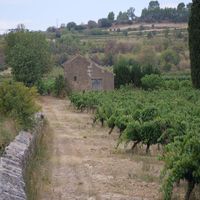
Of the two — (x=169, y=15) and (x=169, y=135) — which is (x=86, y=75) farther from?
(x=169, y=15)

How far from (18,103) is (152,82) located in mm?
36042

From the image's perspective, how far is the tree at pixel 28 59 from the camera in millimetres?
59812

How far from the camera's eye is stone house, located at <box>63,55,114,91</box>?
201 ft

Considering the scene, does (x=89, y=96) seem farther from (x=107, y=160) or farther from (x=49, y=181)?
(x=49, y=181)

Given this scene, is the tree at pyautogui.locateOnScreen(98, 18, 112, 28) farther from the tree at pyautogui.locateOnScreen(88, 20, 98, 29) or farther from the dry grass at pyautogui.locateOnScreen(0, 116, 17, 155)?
the dry grass at pyautogui.locateOnScreen(0, 116, 17, 155)

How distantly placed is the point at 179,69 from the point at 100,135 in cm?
6619

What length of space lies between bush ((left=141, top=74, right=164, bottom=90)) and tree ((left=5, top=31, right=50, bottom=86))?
11.4m

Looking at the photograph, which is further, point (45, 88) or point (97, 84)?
point (45, 88)

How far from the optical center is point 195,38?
4012 centimetres

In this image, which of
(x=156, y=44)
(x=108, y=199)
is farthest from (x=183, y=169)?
(x=156, y=44)

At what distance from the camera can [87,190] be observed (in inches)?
587

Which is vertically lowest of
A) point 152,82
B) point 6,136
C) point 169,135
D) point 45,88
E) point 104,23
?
point 45,88

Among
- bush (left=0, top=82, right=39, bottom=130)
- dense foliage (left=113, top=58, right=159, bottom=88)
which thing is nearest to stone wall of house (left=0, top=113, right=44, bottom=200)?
bush (left=0, top=82, right=39, bottom=130)

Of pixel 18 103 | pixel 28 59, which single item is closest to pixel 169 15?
pixel 28 59
